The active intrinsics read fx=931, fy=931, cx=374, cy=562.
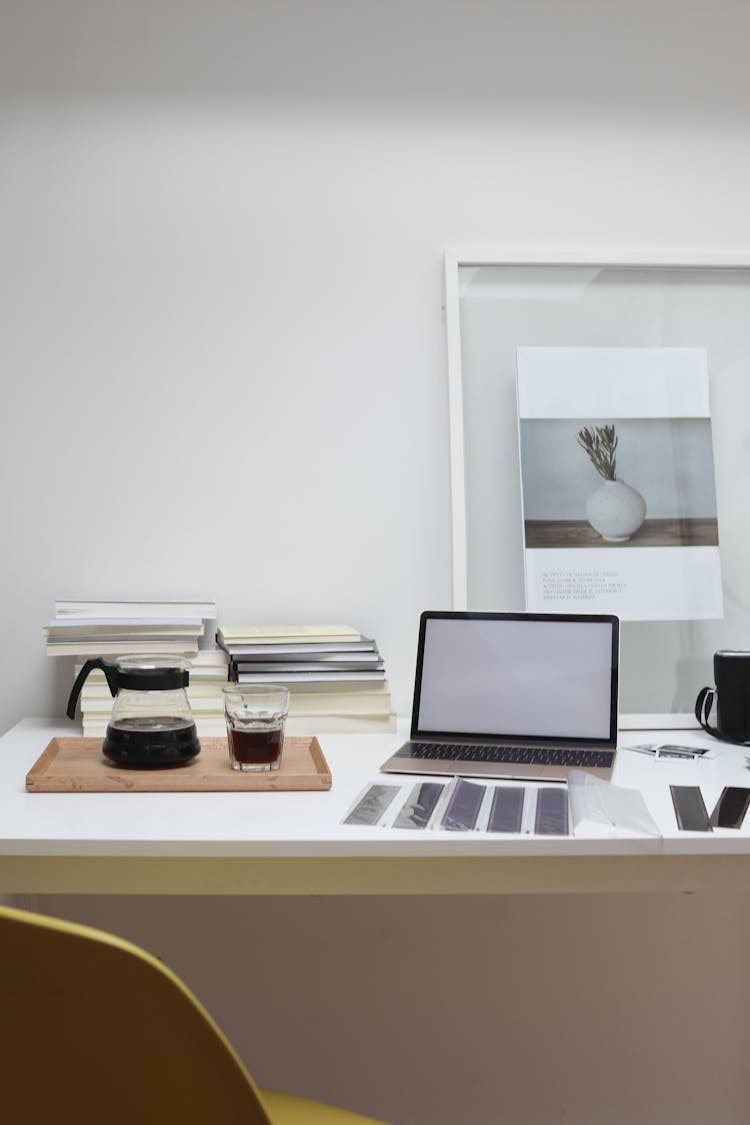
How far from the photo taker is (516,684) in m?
1.50

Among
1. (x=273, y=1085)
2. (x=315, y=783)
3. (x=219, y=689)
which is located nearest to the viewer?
(x=315, y=783)

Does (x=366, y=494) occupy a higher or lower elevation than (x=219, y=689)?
higher

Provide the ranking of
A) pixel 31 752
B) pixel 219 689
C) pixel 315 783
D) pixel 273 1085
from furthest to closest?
pixel 273 1085 → pixel 219 689 → pixel 31 752 → pixel 315 783

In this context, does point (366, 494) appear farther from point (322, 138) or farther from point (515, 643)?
point (322, 138)

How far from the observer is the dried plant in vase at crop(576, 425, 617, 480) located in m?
1.74

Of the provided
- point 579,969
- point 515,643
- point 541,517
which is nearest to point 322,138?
point 541,517

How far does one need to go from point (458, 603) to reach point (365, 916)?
2.01 feet

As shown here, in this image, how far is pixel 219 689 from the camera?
154 centimetres

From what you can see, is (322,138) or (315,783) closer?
(315,783)

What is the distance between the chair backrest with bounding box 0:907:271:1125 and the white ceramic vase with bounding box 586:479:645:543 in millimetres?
1311

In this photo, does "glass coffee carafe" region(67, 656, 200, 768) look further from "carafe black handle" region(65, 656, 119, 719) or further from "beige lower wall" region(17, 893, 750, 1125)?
"beige lower wall" region(17, 893, 750, 1125)

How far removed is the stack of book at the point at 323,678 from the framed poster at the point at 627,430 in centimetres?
26

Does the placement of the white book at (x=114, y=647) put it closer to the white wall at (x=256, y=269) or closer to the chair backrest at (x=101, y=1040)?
the white wall at (x=256, y=269)

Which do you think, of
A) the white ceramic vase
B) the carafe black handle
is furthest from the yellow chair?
the white ceramic vase
